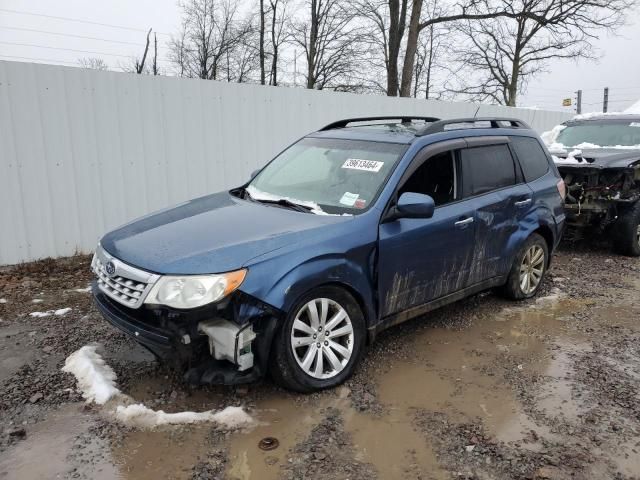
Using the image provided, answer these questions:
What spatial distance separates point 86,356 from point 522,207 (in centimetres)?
393

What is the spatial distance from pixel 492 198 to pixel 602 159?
3521 mm

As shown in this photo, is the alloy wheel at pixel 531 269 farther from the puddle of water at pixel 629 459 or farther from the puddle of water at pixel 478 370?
the puddle of water at pixel 629 459

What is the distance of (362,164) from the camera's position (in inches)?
164

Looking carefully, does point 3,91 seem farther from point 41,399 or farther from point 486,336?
point 486,336

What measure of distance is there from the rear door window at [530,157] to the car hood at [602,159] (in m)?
1.94

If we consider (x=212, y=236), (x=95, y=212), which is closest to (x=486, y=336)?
(x=212, y=236)

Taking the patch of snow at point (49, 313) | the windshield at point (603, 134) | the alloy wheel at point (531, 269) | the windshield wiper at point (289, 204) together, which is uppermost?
the windshield at point (603, 134)

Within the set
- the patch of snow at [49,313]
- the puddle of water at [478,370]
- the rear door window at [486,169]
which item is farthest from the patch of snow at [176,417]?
the rear door window at [486,169]

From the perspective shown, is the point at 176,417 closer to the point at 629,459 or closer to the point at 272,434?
the point at 272,434

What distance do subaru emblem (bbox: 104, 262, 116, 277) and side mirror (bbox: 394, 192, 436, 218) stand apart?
1926mm

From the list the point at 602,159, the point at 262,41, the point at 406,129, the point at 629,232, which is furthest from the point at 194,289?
the point at 262,41

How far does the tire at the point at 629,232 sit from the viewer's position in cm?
727

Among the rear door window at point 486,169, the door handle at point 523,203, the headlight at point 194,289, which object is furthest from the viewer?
the door handle at point 523,203

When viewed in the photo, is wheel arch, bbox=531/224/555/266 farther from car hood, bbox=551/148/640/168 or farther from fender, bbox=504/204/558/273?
car hood, bbox=551/148/640/168
